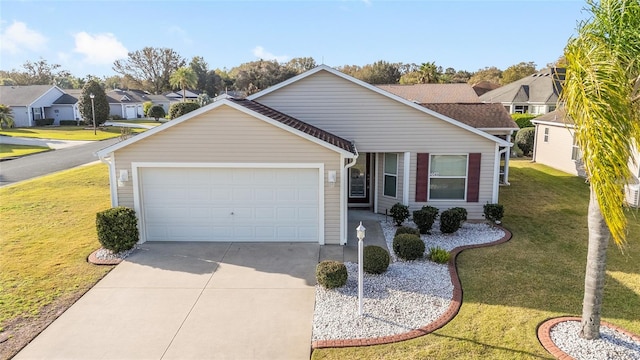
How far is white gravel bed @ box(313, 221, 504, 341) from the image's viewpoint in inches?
297

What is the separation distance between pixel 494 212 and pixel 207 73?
8693 centimetres

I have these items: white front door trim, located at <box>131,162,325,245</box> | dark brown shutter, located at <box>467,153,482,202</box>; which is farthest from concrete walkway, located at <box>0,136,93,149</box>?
dark brown shutter, located at <box>467,153,482,202</box>

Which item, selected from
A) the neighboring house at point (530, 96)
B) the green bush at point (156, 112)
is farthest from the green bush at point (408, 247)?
the green bush at point (156, 112)

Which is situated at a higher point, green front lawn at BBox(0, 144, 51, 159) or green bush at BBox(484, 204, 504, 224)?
green front lawn at BBox(0, 144, 51, 159)

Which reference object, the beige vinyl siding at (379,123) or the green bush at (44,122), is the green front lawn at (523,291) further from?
the green bush at (44,122)

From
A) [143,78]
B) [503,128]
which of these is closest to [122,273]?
[503,128]

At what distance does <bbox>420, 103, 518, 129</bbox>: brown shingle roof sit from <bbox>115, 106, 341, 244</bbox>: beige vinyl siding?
27.3 ft

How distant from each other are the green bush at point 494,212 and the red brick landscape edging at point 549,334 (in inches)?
243

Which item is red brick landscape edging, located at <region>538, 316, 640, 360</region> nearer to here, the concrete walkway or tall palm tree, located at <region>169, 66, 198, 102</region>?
the concrete walkway

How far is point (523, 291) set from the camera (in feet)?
29.5

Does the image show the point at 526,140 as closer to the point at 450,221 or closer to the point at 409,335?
the point at 450,221

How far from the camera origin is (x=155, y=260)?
1085 centimetres

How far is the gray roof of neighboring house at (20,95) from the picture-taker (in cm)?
4803

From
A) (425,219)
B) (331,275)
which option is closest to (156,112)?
(425,219)
